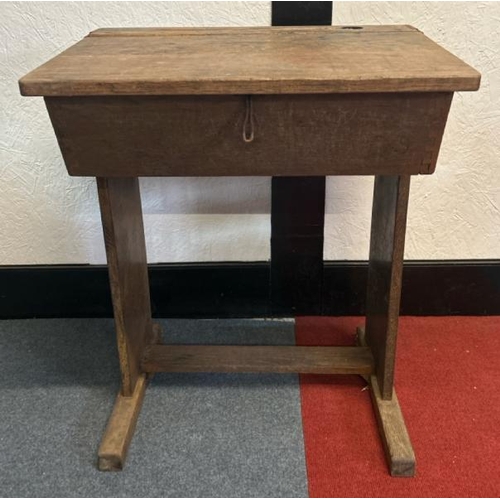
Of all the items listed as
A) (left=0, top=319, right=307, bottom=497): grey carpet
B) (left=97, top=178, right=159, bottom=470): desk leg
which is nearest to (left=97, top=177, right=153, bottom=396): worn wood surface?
(left=97, top=178, right=159, bottom=470): desk leg

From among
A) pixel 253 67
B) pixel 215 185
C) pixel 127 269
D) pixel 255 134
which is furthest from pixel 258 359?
pixel 253 67

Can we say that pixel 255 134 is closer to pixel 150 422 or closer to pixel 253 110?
pixel 253 110

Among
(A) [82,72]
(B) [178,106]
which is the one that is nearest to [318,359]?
(B) [178,106]

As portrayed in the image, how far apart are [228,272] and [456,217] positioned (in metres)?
0.77

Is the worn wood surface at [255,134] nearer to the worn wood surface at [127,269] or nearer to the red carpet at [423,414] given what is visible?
the worn wood surface at [127,269]

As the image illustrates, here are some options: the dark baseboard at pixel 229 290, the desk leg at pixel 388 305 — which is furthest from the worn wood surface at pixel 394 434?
the dark baseboard at pixel 229 290

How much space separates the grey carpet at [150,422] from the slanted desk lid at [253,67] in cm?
92

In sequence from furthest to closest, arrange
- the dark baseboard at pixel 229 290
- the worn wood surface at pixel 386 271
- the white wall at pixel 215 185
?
1. the dark baseboard at pixel 229 290
2. the white wall at pixel 215 185
3. the worn wood surface at pixel 386 271

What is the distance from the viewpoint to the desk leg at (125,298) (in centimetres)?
161

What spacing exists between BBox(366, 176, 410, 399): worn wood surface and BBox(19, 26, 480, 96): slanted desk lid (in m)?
0.30

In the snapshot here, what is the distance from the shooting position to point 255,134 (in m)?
1.36

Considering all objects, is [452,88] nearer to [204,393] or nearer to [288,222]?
[288,222]

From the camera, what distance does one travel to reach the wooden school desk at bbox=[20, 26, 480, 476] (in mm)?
1271

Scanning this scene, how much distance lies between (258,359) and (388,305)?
43 centimetres
